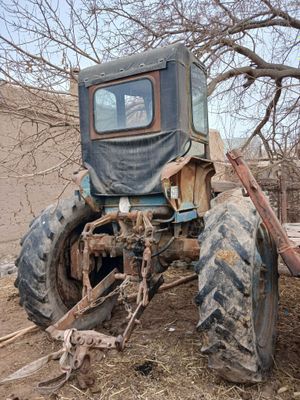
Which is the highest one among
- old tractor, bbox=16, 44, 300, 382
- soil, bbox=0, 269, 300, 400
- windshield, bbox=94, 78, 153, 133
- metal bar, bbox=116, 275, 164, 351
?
windshield, bbox=94, 78, 153, 133

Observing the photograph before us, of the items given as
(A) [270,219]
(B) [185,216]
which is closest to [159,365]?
(B) [185,216]

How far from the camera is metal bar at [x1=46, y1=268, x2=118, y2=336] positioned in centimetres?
289

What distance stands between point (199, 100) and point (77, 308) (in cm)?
214

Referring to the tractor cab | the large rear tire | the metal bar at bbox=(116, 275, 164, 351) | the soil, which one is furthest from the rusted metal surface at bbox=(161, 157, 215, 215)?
the soil

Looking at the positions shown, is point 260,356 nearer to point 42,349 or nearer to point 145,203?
point 145,203

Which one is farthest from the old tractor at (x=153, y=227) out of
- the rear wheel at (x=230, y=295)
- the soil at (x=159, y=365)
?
the soil at (x=159, y=365)

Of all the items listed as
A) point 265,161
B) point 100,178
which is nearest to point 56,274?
point 100,178

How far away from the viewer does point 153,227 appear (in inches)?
128

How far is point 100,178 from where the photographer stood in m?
3.66

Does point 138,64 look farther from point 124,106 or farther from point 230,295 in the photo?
point 230,295

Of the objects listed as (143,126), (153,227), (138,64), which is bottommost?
(153,227)

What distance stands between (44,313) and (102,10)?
18.3 ft

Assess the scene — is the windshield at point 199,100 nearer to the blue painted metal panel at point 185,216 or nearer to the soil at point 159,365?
the blue painted metal panel at point 185,216

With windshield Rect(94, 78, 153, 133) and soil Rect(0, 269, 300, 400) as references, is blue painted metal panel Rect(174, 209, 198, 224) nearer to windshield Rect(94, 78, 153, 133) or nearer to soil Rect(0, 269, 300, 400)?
windshield Rect(94, 78, 153, 133)
